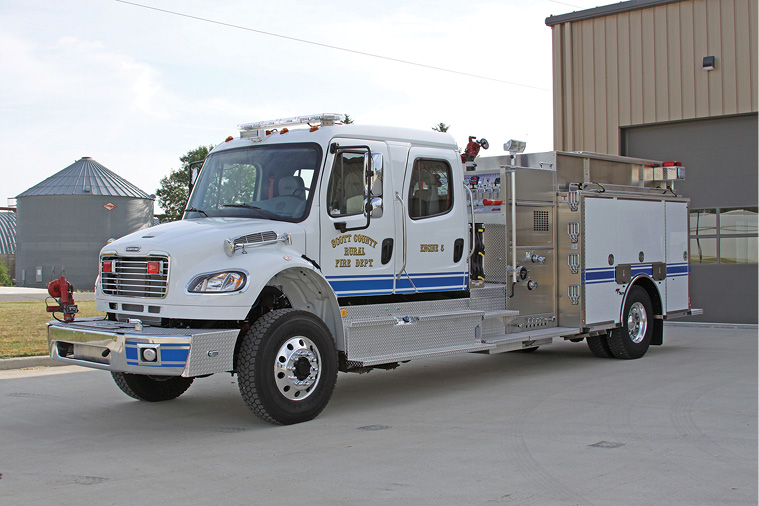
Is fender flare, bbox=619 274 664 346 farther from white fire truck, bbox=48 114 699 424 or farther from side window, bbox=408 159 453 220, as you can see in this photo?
→ side window, bbox=408 159 453 220

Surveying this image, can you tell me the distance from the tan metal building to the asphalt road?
665 centimetres

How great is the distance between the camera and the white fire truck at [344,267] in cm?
706

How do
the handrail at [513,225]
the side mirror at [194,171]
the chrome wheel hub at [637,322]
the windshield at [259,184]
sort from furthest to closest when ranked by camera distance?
the chrome wheel hub at [637,322] < the handrail at [513,225] < the side mirror at [194,171] < the windshield at [259,184]

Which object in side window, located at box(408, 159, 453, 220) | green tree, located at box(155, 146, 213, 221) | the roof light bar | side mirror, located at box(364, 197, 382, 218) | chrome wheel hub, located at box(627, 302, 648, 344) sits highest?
green tree, located at box(155, 146, 213, 221)

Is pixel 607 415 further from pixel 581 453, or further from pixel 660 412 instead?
pixel 581 453

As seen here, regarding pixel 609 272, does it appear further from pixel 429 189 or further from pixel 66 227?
pixel 66 227

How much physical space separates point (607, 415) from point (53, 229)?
54.6 meters

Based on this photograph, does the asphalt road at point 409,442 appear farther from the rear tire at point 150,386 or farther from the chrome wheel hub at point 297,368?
the chrome wheel hub at point 297,368

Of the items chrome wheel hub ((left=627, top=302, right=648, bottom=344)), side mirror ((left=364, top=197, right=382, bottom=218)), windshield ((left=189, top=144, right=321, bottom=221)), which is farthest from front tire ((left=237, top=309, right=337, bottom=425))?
chrome wheel hub ((left=627, top=302, right=648, bottom=344))

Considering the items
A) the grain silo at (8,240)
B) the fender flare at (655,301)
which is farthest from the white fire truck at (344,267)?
the grain silo at (8,240)

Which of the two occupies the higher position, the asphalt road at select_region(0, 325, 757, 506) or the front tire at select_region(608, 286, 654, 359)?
the front tire at select_region(608, 286, 654, 359)

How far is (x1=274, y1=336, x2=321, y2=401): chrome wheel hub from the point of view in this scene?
7289mm

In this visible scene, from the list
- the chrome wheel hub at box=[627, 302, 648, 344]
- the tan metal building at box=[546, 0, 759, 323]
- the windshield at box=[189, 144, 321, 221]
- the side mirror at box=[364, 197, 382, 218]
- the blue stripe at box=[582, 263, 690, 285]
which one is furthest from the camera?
the tan metal building at box=[546, 0, 759, 323]

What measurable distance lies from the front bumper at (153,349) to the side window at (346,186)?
1.76m
